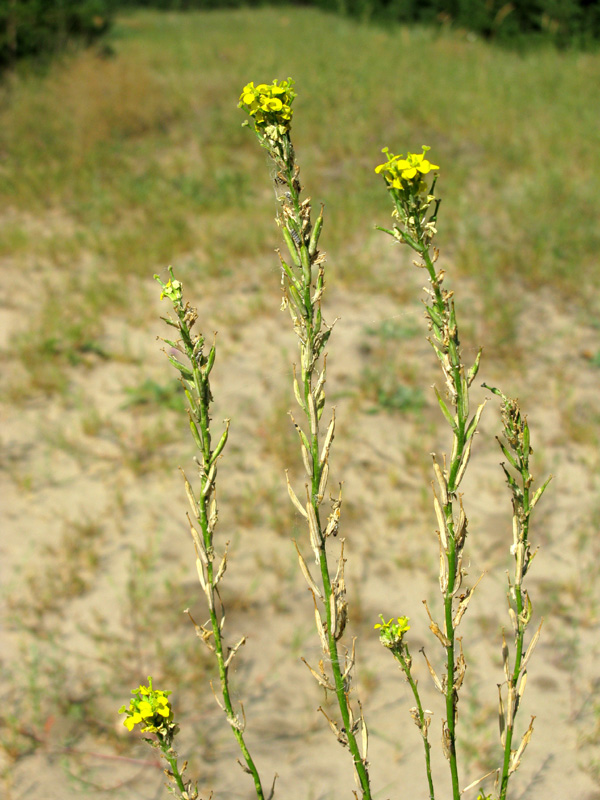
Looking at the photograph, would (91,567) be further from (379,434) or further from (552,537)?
(552,537)

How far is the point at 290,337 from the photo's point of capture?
464cm

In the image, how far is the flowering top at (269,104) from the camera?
90 cm

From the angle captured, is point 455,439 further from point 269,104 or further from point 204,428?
point 269,104

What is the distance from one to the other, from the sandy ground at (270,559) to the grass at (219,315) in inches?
0.6

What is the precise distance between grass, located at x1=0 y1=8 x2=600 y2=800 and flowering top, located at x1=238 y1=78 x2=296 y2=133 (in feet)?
1.18

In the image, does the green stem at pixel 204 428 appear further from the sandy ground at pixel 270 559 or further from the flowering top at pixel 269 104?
the sandy ground at pixel 270 559

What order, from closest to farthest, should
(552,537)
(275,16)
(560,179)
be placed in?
(552,537) → (560,179) → (275,16)

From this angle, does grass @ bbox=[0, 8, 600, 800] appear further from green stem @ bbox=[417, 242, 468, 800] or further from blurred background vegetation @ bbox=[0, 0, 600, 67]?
blurred background vegetation @ bbox=[0, 0, 600, 67]

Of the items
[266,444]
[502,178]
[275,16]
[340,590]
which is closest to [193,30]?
[275,16]

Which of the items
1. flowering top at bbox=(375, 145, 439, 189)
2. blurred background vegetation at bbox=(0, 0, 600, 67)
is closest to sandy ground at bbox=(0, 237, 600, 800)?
flowering top at bbox=(375, 145, 439, 189)

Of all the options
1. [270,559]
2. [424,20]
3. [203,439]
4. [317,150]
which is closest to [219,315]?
[270,559]

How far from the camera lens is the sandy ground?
2447 millimetres

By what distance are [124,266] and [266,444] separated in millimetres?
2132

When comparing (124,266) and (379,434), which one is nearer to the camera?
(379,434)
